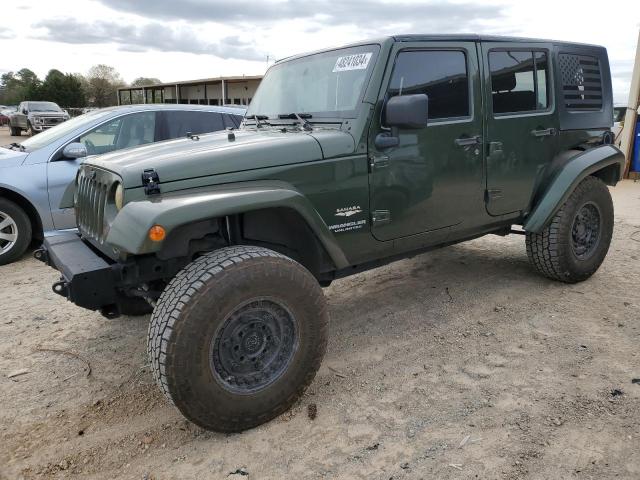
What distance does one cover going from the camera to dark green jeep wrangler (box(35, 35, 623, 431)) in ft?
8.28

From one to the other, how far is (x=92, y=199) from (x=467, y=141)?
2.53 meters

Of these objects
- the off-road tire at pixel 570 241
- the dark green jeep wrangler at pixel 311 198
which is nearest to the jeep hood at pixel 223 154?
the dark green jeep wrangler at pixel 311 198

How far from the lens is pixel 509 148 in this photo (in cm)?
396

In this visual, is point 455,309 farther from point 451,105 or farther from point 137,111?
point 137,111

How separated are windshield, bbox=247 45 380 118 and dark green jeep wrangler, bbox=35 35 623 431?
0.01 m

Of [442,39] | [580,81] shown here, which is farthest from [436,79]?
[580,81]

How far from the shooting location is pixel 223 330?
257cm

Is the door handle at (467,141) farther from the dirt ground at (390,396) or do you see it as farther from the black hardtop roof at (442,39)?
the dirt ground at (390,396)

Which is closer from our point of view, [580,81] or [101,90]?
[580,81]

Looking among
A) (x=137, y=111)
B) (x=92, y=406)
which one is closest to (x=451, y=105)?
Answer: (x=92, y=406)

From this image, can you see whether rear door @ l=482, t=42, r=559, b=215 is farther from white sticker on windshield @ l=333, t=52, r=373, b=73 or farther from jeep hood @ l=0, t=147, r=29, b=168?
jeep hood @ l=0, t=147, r=29, b=168

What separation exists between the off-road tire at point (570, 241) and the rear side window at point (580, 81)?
2.23 ft

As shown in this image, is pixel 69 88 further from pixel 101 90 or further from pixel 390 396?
pixel 390 396

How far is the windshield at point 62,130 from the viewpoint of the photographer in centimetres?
563
